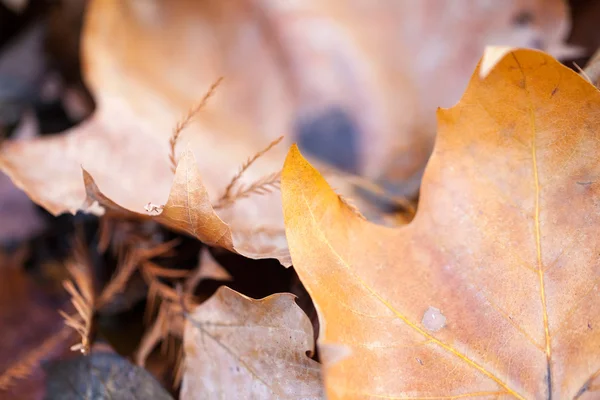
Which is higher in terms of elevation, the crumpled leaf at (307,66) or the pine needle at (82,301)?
the crumpled leaf at (307,66)

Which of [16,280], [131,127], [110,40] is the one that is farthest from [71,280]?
[110,40]

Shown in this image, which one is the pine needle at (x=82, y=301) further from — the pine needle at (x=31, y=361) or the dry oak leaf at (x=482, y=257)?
the dry oak leaf at (x=482, y=257)

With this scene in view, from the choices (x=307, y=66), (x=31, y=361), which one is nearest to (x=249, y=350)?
(x=31, y=361)

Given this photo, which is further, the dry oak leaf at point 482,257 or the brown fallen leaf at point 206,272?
the brown fallen leaf at point 206,272

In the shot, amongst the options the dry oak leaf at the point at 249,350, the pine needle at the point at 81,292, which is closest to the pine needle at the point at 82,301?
the pine needle at the point at 81,292

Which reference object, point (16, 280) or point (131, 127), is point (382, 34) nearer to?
point (131, 127)

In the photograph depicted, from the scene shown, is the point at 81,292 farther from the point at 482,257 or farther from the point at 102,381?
the point at 482,257
